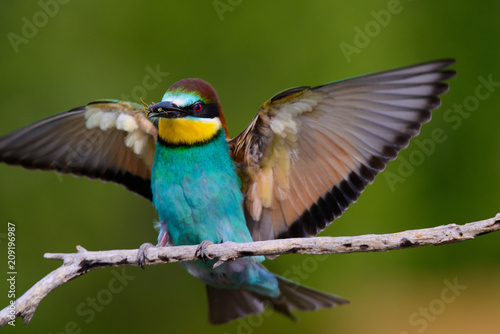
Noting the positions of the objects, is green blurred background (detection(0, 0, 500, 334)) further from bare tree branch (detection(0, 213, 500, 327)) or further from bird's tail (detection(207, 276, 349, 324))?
bare tree branch (detection(0, 213, 500, 327))

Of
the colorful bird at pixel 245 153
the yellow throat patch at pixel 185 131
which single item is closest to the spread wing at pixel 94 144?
the colorful bird at pixel 245 153

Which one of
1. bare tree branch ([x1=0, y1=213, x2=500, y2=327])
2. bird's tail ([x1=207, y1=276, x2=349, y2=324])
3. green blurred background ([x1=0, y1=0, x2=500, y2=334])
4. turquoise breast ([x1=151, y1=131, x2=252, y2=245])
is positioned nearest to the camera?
bare tree branch ([x1=0, y1=213, x2=500, y2=327])

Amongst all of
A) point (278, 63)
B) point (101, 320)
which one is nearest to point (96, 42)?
point (278, 63)

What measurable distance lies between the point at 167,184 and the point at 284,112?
45 cm

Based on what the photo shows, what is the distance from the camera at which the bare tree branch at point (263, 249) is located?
1387 mm

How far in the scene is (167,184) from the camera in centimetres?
188

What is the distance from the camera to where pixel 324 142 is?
179 cm

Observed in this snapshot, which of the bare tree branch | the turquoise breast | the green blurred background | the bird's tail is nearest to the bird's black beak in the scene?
the turquoise breast

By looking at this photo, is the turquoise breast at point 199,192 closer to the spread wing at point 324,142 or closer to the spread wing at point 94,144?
the spread wing at point 324,142

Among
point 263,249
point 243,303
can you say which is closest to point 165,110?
point 263,249

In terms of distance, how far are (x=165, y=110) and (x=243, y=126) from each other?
1.33m

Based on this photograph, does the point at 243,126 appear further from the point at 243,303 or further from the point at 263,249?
Answer: the point at 263,249

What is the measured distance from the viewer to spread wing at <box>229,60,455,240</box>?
5.36 feet

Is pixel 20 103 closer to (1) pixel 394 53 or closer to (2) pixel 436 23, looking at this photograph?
(1) pixel 394 53
